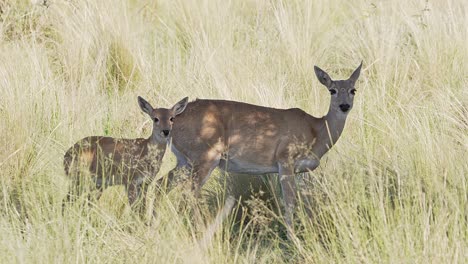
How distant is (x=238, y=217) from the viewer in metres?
6.31

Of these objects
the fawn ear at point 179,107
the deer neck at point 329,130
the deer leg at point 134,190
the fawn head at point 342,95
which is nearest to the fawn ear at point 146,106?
the fawn ear at point 179,107

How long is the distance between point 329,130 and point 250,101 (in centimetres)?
114

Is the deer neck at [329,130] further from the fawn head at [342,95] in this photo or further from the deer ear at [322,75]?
the deer ear at [322,75]

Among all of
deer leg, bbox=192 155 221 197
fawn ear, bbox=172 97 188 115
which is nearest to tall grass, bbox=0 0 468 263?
deer leg, bbox=192 155 221 197

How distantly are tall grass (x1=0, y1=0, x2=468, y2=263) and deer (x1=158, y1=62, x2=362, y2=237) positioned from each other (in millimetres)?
194

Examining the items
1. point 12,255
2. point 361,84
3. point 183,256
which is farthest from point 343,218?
point 361,84

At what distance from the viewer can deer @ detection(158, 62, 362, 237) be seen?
6.25 m

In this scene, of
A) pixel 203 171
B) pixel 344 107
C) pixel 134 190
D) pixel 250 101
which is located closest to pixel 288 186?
pixel 203 171

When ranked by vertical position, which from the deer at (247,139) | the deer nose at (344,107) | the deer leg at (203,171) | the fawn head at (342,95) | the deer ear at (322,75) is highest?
the deer ear at (322,75)

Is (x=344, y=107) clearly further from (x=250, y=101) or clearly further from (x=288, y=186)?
(x=250, y=101)

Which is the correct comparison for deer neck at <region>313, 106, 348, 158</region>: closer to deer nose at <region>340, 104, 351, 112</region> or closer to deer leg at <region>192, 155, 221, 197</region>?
deer nose at <region>340, 104, 351, 112</region>

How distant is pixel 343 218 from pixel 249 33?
5.63 metres

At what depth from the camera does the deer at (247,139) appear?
6.25 m

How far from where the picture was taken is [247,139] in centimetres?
639
